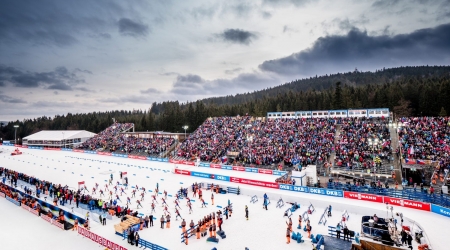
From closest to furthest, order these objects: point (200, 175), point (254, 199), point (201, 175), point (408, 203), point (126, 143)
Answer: point (408, 203), point (254, 199), point (201, 175), point (200, 175), point (126, 143)

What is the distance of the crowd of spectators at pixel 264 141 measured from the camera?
40.3 m

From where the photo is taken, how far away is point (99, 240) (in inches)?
704

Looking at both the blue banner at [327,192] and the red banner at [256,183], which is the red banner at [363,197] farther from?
the red banner at [256,183]

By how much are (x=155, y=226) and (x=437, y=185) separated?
29975 mm

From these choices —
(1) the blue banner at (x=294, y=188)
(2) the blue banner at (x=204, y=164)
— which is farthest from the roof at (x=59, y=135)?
(1) the blue banner at (x=294, y=188)

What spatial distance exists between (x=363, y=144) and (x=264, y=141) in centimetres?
1671

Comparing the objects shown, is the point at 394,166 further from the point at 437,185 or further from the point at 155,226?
the point at 155,226

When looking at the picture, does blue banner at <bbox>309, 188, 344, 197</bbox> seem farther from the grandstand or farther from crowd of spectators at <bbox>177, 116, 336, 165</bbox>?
crowd of spectators at <bbox>177, 116, 336, 165</bbox>

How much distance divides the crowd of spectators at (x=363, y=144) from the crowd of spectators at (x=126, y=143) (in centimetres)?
4125

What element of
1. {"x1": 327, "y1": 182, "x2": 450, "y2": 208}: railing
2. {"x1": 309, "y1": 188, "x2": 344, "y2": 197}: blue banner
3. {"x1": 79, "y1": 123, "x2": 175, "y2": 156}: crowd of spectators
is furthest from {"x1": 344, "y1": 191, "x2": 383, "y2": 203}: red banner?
{"x1": 79, "y1": 123, "x2": 175, "y2": 156}: crowd of spectators

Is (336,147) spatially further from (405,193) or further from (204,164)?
(204,164)

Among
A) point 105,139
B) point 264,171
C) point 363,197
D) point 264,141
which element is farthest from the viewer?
point 105,139

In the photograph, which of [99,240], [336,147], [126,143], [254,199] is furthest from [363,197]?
[126,143]

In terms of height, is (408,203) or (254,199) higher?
(408,203)
